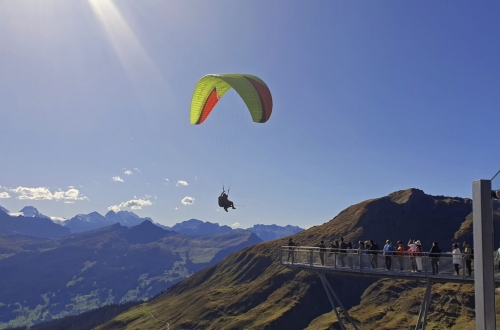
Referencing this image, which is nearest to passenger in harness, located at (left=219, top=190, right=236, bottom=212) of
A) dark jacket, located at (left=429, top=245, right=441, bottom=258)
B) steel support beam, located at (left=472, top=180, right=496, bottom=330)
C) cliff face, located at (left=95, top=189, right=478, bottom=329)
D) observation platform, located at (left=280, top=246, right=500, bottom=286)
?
observation platform, located at (left=280, top=246, right=500, bottom=286)

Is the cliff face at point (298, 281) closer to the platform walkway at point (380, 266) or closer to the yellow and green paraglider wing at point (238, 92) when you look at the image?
the platform walkway at point (380, 266)

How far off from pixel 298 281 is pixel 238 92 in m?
89.2

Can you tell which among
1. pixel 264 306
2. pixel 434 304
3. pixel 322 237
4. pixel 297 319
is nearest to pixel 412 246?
pixel 434 304

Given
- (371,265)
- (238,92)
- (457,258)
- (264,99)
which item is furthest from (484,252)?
(264,99)

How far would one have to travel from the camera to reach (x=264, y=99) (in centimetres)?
3086

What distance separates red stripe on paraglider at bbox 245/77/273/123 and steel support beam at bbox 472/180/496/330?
894 inches

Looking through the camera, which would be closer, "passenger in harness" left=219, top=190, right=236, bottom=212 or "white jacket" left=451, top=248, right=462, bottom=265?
"white jacket" left=451, top=248, right=462, bottom=265

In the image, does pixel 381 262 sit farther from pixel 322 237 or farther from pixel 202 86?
pixel 322 237

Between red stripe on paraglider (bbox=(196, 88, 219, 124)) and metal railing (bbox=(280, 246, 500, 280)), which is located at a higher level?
red stripe on paraglider (bbox=(196, 88, 219, 124))

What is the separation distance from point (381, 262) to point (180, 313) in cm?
11652

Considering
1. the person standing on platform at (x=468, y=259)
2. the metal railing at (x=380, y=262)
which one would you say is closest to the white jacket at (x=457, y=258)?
the metal railing at (x=380, y=262)

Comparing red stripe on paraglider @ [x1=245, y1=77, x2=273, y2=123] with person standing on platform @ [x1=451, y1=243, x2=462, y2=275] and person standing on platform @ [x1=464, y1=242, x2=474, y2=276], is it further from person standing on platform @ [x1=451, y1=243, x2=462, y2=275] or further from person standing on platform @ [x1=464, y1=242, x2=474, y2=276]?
person standing on platform @ [x1=464, y1=242, x2=474, y2=276]

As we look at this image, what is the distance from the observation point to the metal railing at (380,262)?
2041 centimetres

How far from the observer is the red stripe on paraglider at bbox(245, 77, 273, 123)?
100ft
